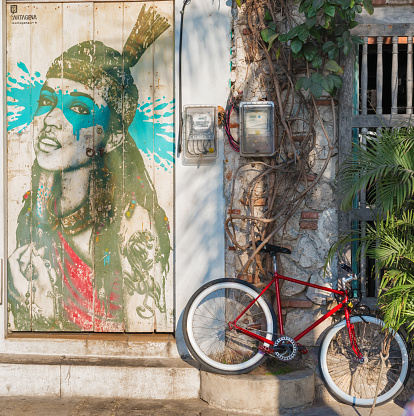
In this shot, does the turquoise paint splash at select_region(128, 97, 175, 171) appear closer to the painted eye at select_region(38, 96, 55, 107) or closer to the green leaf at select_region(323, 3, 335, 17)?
the painted eye at select_region(38, 96, 55, 107)

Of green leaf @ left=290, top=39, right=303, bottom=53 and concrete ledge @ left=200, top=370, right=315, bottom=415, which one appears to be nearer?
concrete ledge @ left=200, top=370, right=315, bottom=415

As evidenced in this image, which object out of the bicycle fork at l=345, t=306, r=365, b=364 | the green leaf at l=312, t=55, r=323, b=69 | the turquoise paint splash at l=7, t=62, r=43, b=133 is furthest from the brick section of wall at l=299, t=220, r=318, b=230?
the turquoise paint splash at l=7, t=62, r=43, b=133

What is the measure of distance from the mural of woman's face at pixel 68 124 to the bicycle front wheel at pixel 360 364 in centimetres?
250

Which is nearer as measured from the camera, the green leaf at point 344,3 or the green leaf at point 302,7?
the green leaf at point 344,3

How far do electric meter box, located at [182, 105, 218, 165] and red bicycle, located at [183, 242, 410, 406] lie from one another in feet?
2.96

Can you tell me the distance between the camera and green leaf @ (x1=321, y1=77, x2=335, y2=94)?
12.5ft

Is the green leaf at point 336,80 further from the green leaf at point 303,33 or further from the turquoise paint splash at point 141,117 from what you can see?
the turquoise paint splash at point 141,117

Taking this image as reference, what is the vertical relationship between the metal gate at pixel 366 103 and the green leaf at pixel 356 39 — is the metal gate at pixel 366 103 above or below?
below

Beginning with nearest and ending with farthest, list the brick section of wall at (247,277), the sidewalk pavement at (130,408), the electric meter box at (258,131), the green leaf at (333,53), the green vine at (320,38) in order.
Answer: the sidewalk pavement at (130,408)
the green vine at (320,38)
the green leaf at (333,53)
the electric meter box at (258,131)
the brick section of wall at (247,277)

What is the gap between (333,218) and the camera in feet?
13.3

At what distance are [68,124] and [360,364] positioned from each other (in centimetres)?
309

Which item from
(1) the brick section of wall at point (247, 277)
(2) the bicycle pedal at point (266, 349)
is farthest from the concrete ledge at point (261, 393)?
(1) the brick section of wall at point (247, 277)

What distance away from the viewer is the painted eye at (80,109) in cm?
420

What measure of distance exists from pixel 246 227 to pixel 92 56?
193 cm
